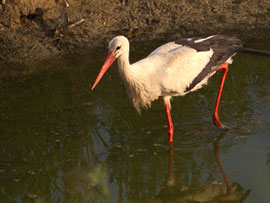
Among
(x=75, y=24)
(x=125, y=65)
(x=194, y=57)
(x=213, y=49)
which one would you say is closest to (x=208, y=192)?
(x=125, y=65)

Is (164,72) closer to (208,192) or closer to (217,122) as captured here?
(217,122)

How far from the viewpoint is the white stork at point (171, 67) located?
194 inches

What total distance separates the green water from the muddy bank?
854mm

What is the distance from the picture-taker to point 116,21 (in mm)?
8016

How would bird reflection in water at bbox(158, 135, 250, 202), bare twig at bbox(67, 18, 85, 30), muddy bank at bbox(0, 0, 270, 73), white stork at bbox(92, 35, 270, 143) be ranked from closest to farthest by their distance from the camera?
bird reflection in water at bbox(158, 135, 250, 202) < white stork at bbox(92, 35, 270, 143) < muddy bank at bbox(0, 0, 270, 73) < bare twig at bbox(67, 18, 85, 30)

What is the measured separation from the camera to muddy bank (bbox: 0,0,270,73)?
7.60 metres

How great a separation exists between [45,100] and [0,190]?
1.91m

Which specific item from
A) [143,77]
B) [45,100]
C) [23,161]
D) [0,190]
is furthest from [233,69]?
[0,190]

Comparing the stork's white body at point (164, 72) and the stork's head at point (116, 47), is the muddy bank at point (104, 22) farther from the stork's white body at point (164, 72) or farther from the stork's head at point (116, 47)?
the stork's head at point (116, 47)

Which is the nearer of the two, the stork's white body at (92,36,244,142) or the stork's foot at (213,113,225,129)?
the stork's white body at (92,36,244,142)

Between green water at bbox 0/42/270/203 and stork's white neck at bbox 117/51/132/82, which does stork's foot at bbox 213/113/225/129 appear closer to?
green water at bbox 0/42/270/203

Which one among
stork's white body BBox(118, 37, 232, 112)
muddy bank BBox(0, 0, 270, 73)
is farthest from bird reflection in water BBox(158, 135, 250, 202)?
muddy bank BBox(0, 0, 270, 73)

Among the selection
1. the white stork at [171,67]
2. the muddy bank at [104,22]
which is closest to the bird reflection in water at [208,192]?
the white stork at [171,67]

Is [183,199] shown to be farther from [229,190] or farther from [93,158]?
[93,158]
